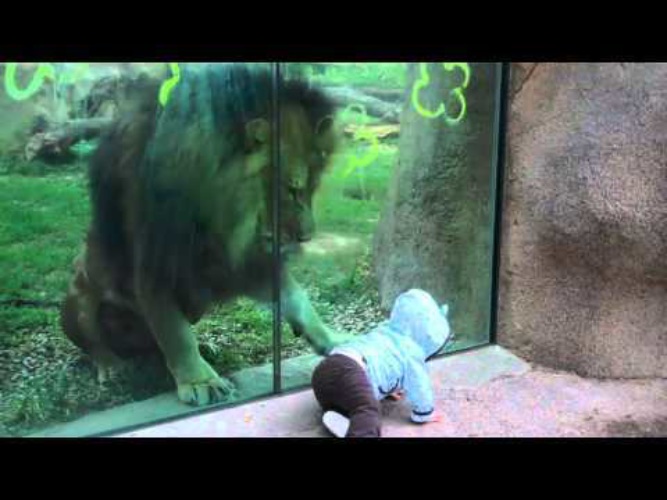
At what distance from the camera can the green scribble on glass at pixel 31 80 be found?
317 cm

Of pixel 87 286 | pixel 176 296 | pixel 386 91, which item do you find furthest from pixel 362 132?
pixel 87 286

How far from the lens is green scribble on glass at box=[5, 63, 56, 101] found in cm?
317

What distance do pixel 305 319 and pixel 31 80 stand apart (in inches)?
72.4

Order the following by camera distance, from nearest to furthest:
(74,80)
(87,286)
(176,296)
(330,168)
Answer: (74,80) < (87,286) < (176,296) < (330,168)

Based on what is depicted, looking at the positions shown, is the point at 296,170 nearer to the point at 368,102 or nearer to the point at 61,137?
the point at 368,102

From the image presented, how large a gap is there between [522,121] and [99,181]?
2450 millimetres

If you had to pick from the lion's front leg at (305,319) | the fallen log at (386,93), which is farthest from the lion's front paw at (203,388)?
the fallen log at (386,93)

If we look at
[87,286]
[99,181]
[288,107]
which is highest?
[288,107]

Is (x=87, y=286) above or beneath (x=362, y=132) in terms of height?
beneath

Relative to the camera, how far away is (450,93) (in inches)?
176

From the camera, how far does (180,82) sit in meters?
3.56

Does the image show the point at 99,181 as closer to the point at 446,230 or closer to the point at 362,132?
the point at 362,132

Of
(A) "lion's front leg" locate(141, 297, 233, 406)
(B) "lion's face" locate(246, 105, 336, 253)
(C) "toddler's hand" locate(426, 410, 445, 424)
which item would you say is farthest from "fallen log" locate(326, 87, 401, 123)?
(C) "toddler's hand" locate(426, 410, 445, 424)

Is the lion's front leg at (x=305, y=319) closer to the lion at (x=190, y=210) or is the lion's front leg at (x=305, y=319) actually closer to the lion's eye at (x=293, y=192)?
the lion at (x=190, y=210)
